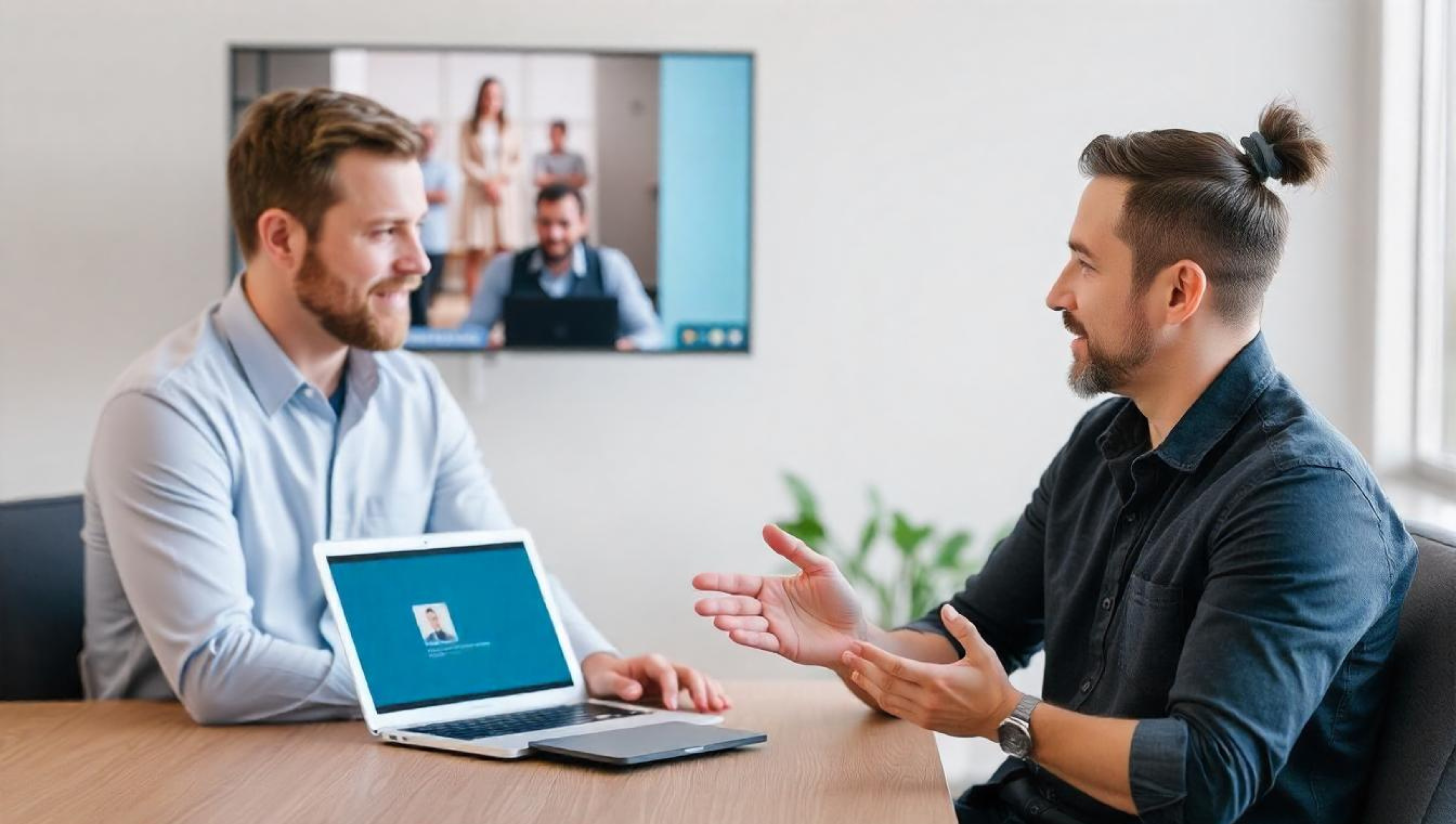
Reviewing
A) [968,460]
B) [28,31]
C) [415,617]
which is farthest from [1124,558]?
[28,31]

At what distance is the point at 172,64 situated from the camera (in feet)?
12.0

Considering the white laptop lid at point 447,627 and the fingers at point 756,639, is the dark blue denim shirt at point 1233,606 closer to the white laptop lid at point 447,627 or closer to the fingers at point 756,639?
the fingers at point 756,639

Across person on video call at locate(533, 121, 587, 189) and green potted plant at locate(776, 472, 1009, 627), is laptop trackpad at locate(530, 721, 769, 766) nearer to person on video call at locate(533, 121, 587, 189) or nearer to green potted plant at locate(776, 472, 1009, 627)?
green potted plant at locate(776, 472, 1009, 627)

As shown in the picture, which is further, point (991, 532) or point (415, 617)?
point (991, 532)

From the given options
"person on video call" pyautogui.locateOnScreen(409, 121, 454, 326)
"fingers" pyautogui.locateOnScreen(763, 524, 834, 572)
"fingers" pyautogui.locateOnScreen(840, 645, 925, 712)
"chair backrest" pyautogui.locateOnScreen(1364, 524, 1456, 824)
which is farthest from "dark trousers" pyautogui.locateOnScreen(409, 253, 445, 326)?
"chair backrest" pyautogui.locateOnScreen(1364, 524, 1456, 824)

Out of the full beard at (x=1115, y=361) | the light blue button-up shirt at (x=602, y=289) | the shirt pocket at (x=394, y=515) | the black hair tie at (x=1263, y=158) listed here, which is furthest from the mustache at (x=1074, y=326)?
the light blue button-up shirt at (x=602, y=289)

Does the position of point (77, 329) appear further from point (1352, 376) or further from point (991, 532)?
point (1352, 376)

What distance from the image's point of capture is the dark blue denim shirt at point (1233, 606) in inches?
54.2

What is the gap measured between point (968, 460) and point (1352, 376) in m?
0.95

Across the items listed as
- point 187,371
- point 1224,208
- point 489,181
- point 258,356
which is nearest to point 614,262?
point 489,181

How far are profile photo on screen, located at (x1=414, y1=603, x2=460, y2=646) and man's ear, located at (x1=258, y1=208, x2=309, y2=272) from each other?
0.63m

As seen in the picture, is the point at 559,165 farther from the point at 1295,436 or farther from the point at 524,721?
the point at 1295,436

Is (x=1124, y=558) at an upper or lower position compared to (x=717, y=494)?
upper

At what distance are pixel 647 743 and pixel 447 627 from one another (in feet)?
1.07
